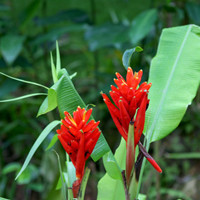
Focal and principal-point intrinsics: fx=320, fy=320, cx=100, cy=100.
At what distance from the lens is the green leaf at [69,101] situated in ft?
1.51

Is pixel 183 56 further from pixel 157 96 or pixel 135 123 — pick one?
pixel 135 123

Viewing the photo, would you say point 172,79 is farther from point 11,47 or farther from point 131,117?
point 11,47

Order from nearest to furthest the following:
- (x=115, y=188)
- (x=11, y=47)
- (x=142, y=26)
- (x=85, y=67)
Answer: (x=115, y=188), (x=142, y=26), (x=11, y=47), (x=85, y=67)

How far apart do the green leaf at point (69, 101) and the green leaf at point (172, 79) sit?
0.23 feet

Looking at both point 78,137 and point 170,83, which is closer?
point 78,137

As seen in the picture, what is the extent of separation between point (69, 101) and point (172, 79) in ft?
0.58

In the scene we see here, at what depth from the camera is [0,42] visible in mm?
1219

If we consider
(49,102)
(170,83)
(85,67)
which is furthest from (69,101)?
(85,67)

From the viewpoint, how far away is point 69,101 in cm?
48

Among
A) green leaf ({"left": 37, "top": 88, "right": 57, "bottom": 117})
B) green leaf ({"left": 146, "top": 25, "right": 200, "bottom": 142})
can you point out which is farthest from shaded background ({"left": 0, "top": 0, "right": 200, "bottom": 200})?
green leaf ({"left": 37, "top": 88, "right": 57, "bottom": 117})

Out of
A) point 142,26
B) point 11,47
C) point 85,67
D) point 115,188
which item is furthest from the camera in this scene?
point 85,67

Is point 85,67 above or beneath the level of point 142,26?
beneath

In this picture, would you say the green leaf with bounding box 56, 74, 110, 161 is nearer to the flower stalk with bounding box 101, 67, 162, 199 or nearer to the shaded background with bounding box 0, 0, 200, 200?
the flower stalk with bounding box 101, 67, 162, 199

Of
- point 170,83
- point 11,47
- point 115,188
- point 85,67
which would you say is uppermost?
point 170,83
